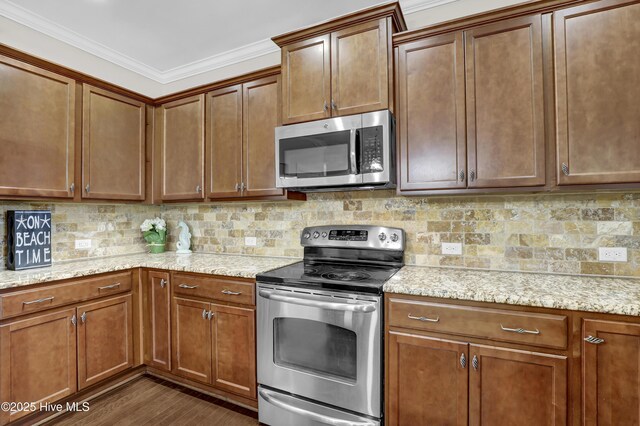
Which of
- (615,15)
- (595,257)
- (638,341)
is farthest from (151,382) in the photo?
(615,15)

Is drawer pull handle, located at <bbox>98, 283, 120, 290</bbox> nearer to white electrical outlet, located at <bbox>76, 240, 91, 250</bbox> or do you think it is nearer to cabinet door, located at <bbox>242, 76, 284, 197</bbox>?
white electrical outlet, located at <bbox>76, 240, 91, 250</bbox>

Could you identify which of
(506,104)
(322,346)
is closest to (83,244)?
(322,346)

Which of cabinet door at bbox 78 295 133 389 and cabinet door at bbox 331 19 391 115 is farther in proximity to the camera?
cabinet door at bbox 78 295 133 389

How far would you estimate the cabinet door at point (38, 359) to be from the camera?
6.19 ft

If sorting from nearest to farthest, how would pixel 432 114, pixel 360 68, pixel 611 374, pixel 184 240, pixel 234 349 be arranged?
pixel 611 374
pixel 432 114
pixel 360 68
pixel 234 349
pixel 184 240

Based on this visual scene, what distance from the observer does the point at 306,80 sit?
2.25m

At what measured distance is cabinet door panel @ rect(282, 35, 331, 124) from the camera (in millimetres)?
2182

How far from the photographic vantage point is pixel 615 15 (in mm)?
1593

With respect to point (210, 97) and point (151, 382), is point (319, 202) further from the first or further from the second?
point (151, 382)

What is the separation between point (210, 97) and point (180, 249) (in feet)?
4.68

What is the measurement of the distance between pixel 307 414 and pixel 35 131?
99.8 inches

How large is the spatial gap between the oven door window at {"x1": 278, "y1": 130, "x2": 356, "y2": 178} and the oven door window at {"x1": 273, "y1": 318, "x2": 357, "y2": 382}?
37.1 inches

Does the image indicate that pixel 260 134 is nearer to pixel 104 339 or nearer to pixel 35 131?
pixel 35 131

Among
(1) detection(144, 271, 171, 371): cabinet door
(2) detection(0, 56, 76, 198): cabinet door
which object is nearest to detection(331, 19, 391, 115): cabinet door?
(1) detection(144, 271, 171, 371): cabinet door
